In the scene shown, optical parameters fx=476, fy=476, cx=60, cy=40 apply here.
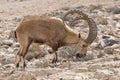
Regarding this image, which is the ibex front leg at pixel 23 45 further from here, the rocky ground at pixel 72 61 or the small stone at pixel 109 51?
the small stone at pixel 109 51

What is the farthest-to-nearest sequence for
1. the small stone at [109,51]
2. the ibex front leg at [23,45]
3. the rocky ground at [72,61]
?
the small stone at [109,51]
the ibex front leg at [23,45]
the rocky ground at [72,61]

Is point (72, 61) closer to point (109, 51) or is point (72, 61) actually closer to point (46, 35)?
point (46, 35)

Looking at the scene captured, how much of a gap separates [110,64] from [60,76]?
1.63 metres

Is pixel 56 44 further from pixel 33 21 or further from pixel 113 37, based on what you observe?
pixel 113 37

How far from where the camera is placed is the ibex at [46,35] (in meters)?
11.9

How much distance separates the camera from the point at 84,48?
1264cm

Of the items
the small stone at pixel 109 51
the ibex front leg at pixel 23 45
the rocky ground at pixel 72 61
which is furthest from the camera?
the small stone at pixel 109 51

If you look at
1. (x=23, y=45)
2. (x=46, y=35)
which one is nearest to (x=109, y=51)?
(x=46, y=35)

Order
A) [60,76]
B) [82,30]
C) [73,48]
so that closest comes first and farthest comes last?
[60,76] → [73,48] → [82,30]

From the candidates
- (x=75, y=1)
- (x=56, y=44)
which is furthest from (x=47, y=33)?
(x=75, y=1)

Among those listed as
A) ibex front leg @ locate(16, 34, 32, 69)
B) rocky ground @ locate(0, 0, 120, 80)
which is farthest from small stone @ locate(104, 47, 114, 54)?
ibex front leg @ locate(16, 34, 32, 69)

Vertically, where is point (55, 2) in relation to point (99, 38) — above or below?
below

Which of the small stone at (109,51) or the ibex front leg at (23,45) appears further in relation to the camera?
the small stone at (109,51)

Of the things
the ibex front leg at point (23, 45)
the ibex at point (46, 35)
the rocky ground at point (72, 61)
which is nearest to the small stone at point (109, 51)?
the rocky ground at point (72, 61)
